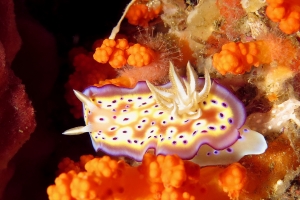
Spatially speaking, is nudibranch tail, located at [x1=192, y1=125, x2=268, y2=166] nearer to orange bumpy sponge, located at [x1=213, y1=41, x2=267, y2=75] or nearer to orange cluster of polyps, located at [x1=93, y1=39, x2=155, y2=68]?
orange bumpy sponge, located at [x1=213, y1=41, x2=267, y2=75]

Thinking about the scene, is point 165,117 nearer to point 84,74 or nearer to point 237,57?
point 237,57

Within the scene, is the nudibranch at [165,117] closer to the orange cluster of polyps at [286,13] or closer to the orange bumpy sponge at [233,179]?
the orange bumpy sponge at [233,179]

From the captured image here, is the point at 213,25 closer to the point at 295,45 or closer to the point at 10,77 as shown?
the point at 295,45

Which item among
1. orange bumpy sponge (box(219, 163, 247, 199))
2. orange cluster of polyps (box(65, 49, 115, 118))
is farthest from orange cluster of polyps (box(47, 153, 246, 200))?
orange cluster of polyps (box(65, 49, 115, 118))

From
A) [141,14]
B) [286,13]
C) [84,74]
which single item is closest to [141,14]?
[141,14]

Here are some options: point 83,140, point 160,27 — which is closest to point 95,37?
point 160,27

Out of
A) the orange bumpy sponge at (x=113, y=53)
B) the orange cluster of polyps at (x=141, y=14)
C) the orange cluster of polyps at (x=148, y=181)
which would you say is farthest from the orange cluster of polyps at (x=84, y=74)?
the orange cluster of polyps at (x=148, y=181)

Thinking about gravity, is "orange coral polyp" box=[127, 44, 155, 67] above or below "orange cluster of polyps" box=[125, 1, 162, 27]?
below
